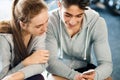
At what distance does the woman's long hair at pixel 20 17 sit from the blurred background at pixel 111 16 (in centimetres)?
115

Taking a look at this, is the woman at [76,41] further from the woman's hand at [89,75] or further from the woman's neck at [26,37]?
the woman's neck at [26,37]

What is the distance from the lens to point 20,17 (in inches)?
56.7

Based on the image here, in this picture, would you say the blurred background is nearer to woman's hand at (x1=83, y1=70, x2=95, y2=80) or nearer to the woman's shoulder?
woman's hand at (x1=83, y1=70, x2=95, y2=80)

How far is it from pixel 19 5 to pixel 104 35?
56cm

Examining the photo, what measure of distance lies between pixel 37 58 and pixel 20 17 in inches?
10.0

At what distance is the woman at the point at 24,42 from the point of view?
1.44 m

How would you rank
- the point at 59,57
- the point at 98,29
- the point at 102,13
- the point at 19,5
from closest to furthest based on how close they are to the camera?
the point at 19,5, the point at 98,29, the point at 59,57, the point at 102,13

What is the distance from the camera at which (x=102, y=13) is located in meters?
3.69

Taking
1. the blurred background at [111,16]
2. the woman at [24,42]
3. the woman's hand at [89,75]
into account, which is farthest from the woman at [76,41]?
the blurred background at [111,16]

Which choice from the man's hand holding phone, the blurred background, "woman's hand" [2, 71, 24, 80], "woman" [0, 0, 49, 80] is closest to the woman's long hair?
"woman" [0, 0, 49, 80]

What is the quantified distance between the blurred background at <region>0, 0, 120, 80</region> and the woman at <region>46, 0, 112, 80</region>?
849 millimetres

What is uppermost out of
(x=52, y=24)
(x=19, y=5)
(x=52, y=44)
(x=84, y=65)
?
(x=19, y=5)

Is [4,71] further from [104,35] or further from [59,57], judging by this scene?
[104,35]

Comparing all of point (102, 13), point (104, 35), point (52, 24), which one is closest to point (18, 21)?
point (52, 24)
